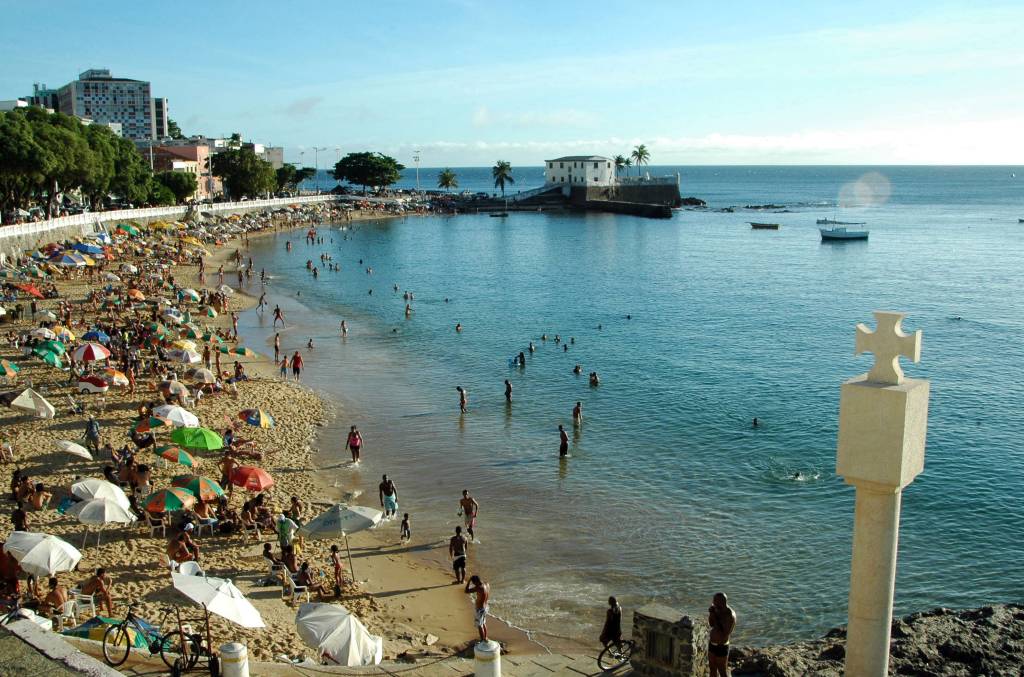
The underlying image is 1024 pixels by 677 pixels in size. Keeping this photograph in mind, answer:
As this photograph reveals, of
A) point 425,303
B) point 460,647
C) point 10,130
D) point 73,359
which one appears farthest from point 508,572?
point 10,130

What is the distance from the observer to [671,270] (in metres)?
72.6

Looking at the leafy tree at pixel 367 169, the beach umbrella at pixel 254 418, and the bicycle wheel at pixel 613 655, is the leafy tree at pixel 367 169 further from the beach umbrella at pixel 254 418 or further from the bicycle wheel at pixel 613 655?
the bicycle wheel at pixel 613 655

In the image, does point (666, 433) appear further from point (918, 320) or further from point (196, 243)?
point (196, 243)

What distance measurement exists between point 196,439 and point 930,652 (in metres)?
15.3

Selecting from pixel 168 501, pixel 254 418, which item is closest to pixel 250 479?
pixel 168 501

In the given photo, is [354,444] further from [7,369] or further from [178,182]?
[178,182]

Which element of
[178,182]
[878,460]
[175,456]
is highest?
[178,182]

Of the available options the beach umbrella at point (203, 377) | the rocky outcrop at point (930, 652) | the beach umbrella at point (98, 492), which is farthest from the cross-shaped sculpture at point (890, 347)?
the beach umbrella at point (203, 377)

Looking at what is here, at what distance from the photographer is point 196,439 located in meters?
20.1

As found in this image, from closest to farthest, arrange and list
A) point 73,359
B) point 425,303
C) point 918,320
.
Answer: point 73,359 → point 918,320 → point 425,303

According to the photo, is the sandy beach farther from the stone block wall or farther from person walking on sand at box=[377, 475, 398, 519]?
the stone block wall

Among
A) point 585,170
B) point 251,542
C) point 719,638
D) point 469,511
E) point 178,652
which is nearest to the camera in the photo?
point 719,638

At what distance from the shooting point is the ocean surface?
18.1 meters

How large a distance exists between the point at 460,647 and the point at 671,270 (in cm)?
6083
